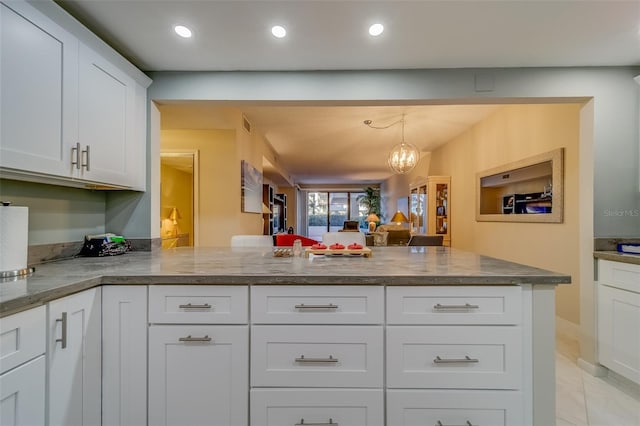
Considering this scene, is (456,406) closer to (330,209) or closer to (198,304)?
(198,304)

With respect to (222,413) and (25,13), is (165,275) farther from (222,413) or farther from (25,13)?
(25,13)

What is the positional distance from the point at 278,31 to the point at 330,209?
36.5 ft

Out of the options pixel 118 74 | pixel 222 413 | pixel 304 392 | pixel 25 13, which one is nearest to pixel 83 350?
pixel 222 413

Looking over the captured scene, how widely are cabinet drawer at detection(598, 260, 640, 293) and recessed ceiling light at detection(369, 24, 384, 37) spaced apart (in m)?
2.18

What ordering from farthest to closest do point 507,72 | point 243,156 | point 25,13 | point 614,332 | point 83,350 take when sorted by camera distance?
point 243,156
point 507,72
point 614,332
point 25,13
point 83,350

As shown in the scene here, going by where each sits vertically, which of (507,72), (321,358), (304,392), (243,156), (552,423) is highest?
(507,72)

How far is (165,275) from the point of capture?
4.11 ft

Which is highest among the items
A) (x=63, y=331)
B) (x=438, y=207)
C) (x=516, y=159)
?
(x=516, y=159)

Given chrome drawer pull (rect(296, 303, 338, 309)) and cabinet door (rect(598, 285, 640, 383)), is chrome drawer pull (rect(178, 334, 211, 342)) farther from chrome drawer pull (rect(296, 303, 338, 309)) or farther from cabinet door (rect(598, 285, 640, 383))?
cabinet door (rect(598, 285, 640, 383))

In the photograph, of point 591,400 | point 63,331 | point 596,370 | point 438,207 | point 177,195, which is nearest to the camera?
point 63,331

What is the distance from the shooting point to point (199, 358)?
1.25 meters

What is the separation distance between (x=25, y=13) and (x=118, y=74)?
1.89ft

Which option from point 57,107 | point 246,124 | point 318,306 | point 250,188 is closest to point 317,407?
point 318,306

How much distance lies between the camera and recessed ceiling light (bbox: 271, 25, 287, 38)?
5.78 feet
